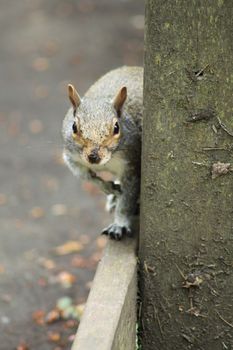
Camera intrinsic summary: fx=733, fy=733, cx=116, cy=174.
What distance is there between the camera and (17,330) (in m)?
3.88

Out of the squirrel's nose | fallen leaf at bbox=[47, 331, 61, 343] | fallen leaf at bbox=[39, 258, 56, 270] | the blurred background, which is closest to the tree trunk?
the squirrel's nose

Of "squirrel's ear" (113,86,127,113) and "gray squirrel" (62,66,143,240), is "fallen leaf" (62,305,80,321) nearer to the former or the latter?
"gray squirrel" (62,66,143,240)

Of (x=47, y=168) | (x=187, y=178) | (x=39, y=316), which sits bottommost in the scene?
(x=47, y=168)

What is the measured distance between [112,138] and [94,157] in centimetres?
14

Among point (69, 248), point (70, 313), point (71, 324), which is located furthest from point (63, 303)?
point (69, 248)

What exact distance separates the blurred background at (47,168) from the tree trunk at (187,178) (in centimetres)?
60

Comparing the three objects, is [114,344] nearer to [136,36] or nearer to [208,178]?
[208,178]

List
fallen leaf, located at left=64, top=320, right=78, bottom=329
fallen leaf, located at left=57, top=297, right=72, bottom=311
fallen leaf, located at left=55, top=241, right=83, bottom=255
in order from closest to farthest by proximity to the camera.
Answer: fallen leaf, located at left=64, top=320, right=78, bottom=329, fallen leaf, located at left=57, top=297, right=72, bottom=311, fallen leaf, located at left=55, top=241, right=83, bottom=255

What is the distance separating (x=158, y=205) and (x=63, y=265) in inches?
94.3

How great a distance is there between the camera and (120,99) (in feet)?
8.96

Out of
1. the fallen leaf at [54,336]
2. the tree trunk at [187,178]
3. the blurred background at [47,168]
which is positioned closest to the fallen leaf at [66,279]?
the blurred background at [47,168]

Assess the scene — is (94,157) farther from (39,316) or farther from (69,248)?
(69,248)

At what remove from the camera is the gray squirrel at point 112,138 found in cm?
262

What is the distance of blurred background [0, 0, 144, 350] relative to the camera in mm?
4199
